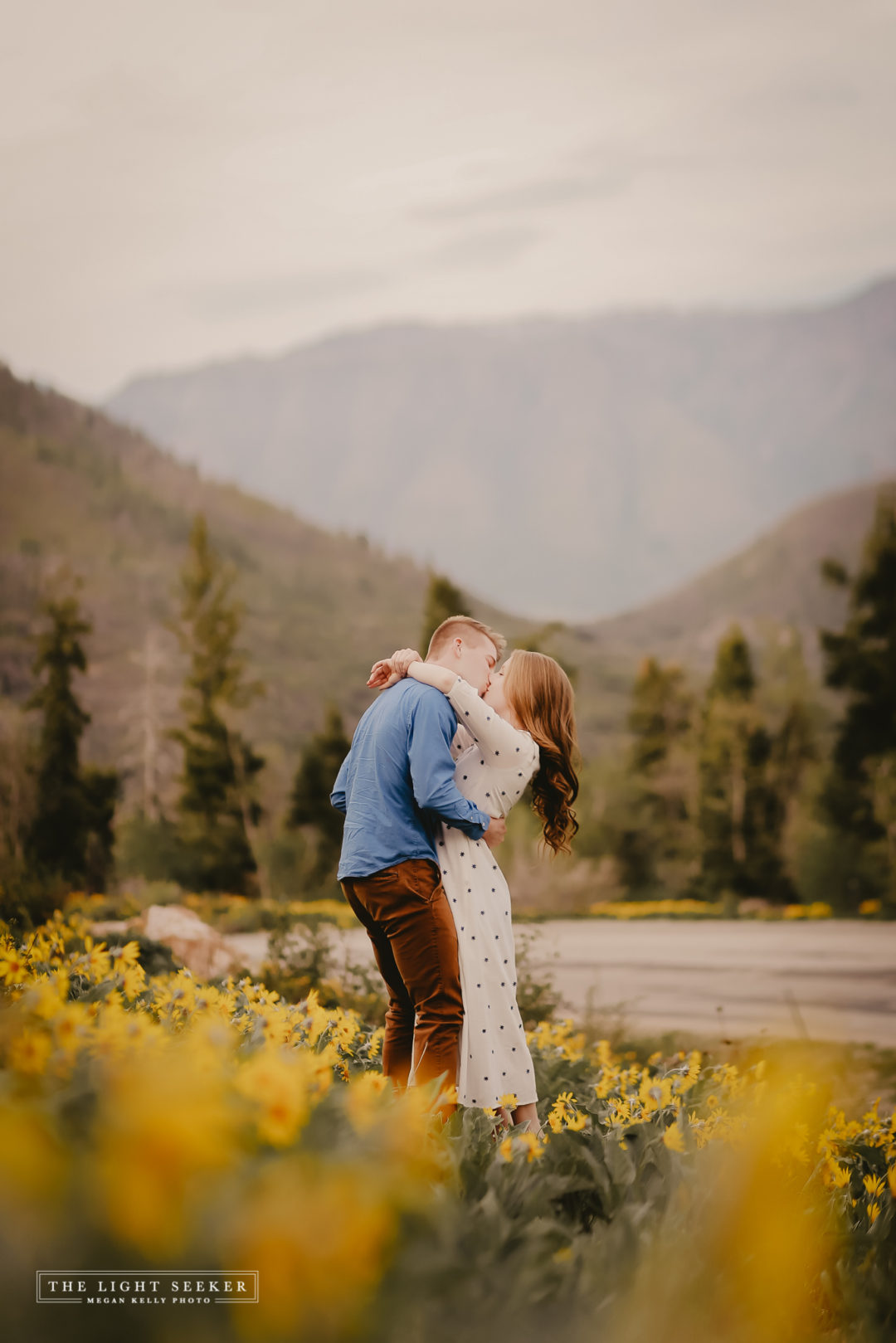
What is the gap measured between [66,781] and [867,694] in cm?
1016

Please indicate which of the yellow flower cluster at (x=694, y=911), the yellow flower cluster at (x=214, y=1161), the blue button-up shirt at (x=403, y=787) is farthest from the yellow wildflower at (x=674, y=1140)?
the yellow flower cluster at (x=694, y=911)

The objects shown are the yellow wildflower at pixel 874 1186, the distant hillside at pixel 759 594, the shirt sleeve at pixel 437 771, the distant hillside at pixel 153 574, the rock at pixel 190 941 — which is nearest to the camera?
the yellow wildflower at pixel 874 1186

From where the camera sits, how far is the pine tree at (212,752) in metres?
12.4

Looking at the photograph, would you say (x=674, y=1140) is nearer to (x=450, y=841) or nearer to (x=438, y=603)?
(x=450, y=841)

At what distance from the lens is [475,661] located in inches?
116

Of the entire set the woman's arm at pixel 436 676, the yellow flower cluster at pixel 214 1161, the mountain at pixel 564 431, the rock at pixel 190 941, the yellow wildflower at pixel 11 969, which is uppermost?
the mountain at pixel 564 431

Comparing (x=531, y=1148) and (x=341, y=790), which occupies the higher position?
(x=341, y=790)

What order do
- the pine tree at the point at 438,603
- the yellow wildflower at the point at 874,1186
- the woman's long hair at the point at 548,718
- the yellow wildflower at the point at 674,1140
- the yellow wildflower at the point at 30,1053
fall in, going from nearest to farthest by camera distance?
the yellow wildflower at the point at 30,1053, the yellow wildflower at the point at 674,1140, the yellow wildflower at the point at 874,1186, the woman's long hair at the point at 548,718, the pine tree at the point at 438,603

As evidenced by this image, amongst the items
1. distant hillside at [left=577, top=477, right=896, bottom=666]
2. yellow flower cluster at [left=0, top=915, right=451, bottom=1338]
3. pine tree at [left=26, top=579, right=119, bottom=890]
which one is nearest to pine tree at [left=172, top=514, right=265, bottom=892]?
pine tree at [left=26, top=579, right=119, bottom=890]

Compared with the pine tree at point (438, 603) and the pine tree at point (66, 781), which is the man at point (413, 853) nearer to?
the pine tree at point (66, 781)

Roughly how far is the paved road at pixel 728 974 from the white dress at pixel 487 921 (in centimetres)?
197

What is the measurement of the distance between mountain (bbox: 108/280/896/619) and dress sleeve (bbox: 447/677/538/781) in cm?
3961

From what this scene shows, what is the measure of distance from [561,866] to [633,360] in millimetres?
56703

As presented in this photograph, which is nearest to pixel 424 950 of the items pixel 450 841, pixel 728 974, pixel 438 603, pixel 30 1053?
pixel 450 841
